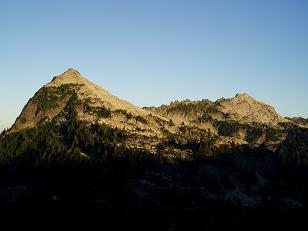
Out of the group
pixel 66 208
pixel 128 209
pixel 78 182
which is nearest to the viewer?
pixel 66 208

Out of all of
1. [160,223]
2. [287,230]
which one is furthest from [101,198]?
[287,230]

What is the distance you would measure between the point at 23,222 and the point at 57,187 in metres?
29.9

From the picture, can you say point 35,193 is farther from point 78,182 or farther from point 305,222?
point 305,222

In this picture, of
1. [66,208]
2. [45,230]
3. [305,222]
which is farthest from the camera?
[305,222]

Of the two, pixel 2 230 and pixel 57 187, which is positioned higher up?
pixel 57 187

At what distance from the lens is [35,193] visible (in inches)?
7062

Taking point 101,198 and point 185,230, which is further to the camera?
point 101,198

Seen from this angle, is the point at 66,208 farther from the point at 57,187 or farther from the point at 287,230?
the point at 287,230

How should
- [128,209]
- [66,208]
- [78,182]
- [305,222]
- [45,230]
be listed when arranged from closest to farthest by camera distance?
[45,230] < [66,208] < [78,182] < [128,209] < [305,222]

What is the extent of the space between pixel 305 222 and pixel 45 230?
310 ft

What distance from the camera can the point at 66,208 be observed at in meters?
151

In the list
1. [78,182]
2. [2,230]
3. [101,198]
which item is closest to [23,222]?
[2,230]

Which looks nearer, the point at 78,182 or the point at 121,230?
the point at 121,230

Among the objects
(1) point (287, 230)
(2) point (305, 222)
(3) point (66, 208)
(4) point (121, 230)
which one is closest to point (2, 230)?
(3) point (66, 208)
